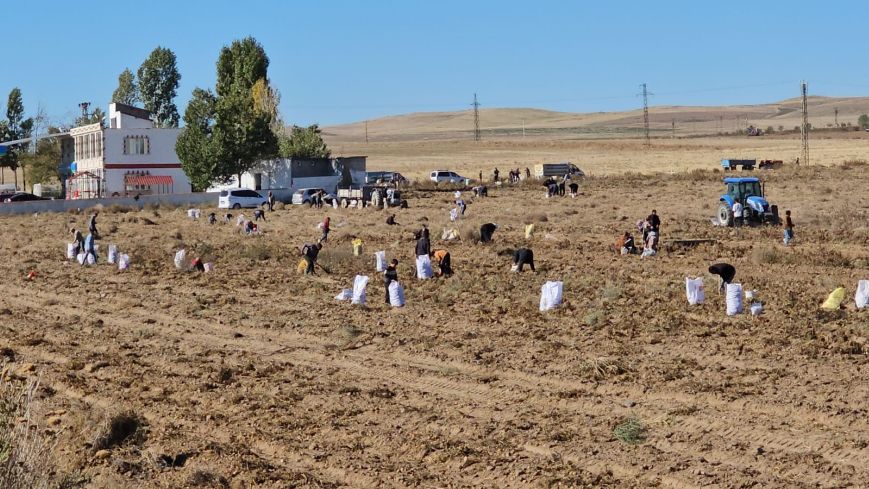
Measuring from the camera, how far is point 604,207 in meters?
45.4

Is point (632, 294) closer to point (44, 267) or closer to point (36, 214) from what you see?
point (44, 267)

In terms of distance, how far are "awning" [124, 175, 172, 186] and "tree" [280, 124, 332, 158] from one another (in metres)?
8.30

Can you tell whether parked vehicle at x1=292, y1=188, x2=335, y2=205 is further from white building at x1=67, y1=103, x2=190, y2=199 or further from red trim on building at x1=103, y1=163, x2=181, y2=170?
red trim on building at x1=103, y1=163, x2=181, y2=170

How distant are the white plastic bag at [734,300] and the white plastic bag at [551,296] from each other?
2937 millimetres

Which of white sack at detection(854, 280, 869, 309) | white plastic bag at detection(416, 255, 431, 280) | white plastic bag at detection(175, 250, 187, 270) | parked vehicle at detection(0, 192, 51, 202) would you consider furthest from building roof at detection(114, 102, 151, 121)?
white sack at detection(854, 280, 869, 309)

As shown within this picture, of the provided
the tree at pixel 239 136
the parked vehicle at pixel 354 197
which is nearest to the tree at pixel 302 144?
the tree at pixel 239 136

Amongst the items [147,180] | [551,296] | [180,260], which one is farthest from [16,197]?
[551,296]

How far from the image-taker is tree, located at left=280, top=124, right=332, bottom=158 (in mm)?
73875

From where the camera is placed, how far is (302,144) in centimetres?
7450

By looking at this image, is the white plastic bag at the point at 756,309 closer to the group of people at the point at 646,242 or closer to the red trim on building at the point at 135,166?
the group of people at the point at 646,242

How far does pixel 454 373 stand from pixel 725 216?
2229 cm

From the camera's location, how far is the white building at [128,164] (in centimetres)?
6631

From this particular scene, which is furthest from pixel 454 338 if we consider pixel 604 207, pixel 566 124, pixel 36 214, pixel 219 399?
pixel 566 124

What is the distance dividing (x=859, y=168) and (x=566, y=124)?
136 meters
